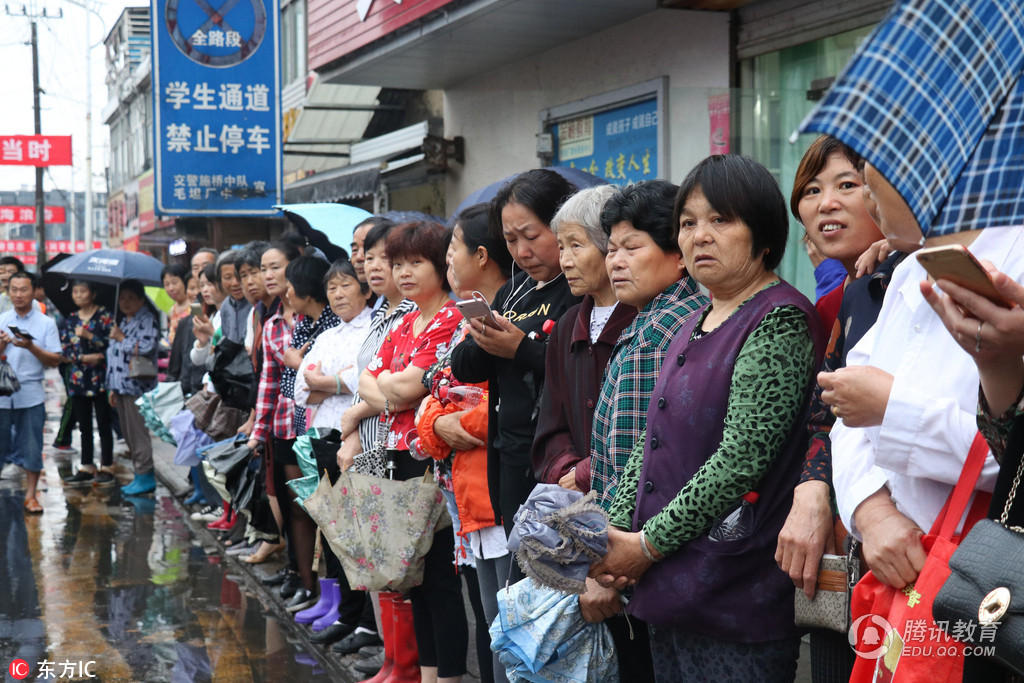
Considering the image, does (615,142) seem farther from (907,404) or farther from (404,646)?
(907,404)

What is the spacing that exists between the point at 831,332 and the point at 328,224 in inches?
169

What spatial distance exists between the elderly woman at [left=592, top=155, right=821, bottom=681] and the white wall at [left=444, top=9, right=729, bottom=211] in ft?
16.2

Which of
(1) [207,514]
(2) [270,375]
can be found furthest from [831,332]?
(1) [207,514]

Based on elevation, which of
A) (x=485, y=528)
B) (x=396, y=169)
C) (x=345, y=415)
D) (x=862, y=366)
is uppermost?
(x=396, y=169)

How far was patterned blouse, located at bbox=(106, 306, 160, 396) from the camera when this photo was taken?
10406 mm

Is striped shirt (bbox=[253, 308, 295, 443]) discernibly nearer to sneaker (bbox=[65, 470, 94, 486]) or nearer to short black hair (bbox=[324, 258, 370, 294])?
short black hair (bbox=[324, 258, 370, 294])

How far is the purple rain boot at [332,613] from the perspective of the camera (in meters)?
5.85

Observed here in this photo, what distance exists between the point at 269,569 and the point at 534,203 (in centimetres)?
460

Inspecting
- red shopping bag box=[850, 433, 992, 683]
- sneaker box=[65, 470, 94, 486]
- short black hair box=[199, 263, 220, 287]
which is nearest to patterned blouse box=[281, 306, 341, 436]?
short black hair box=[199, 263, 220, 287]

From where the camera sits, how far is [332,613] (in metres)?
5.91

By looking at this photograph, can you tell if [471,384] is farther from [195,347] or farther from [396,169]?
[396,169]

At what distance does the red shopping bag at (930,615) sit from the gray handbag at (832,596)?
324 millimetres

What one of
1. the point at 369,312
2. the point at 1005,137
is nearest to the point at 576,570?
the point at 1005,137

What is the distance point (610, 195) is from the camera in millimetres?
3314
